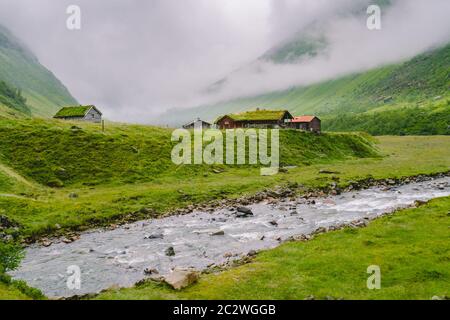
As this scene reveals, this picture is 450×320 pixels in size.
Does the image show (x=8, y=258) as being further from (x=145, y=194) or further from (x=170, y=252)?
(x=145, y=194)

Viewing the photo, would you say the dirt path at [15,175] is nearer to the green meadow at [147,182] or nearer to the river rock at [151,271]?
the green meadow at [147,182]

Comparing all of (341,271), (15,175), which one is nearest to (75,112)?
(15,175)

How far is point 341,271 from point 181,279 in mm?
9482

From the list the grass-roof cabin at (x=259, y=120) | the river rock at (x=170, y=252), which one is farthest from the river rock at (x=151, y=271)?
the grass-roof cabin at (x=259, y=120)

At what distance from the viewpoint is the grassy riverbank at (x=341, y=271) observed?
883 inches

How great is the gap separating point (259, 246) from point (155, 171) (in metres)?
41.7

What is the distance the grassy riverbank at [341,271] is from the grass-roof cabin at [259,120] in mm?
93142

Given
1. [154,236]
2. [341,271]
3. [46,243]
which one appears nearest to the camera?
[341,271]

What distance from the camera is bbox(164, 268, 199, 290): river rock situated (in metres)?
23.7

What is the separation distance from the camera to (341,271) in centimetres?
2534

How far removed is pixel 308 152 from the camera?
101m

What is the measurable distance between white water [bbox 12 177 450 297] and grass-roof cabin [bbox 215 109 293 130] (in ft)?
230
